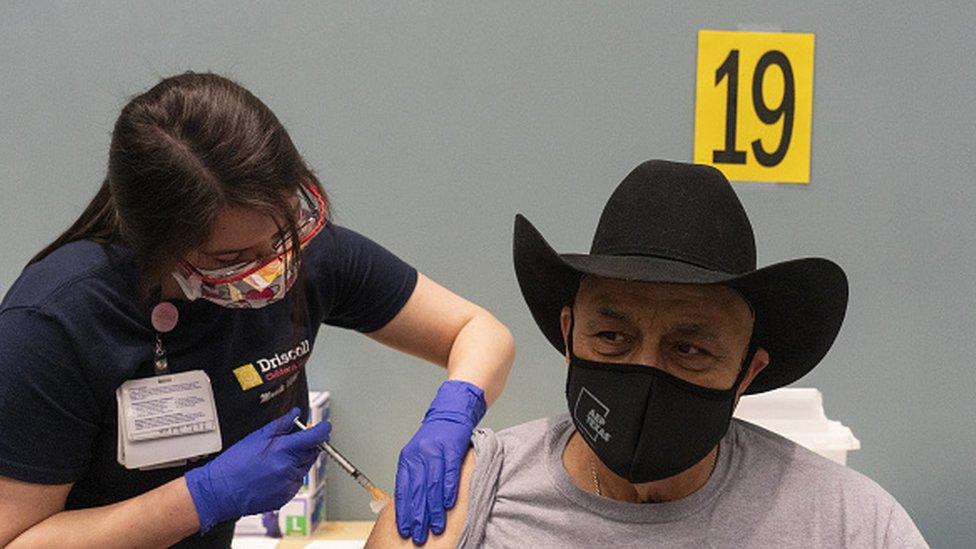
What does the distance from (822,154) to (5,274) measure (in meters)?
2.05

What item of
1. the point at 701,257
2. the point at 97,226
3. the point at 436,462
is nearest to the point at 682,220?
the point at 701,257

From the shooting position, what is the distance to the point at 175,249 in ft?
3.95

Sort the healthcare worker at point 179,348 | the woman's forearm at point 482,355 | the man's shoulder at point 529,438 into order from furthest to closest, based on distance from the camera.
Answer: the woman's forearm at point 482,355
the man's shoulder at point 529,438
the healthcare worker at point 179,348

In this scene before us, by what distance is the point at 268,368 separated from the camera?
146 cm

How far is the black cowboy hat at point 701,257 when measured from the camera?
3.61 ft

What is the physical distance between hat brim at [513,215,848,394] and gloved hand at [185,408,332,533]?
17.9 inches

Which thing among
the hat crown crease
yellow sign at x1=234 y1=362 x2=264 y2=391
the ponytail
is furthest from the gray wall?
the hat crown crease

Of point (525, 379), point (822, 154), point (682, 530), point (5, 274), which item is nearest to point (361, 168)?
point (525, 379)

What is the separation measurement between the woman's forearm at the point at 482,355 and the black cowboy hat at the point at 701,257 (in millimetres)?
446

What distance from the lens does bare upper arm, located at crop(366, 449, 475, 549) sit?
1.23 meters

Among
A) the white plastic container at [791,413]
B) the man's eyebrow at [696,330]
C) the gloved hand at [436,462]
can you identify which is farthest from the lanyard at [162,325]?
the white plastic container at [791,413]

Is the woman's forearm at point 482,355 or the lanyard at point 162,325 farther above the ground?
the lanyard at point 162,325

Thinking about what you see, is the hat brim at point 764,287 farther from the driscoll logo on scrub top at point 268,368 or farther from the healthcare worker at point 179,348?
the driscoll logo on scrub top at point 268,368

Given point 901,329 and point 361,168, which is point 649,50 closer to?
point 361,168
